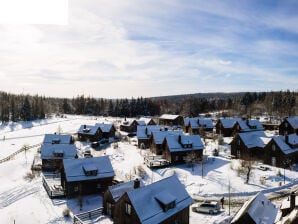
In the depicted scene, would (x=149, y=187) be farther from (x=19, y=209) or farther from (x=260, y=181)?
(x=260, y=181)

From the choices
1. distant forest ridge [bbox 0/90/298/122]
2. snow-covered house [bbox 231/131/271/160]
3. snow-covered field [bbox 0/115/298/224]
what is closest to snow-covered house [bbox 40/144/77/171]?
snow-covered field [bbox 0/115/298/224]

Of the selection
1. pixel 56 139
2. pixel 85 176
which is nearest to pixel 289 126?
pixel 85 176

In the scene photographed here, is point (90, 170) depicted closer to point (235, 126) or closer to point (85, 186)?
point (85, 186)

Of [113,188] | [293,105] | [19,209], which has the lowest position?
[19,209]

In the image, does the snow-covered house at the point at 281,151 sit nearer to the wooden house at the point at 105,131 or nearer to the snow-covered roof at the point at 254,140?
the snow-covered roof at the point at 254,140

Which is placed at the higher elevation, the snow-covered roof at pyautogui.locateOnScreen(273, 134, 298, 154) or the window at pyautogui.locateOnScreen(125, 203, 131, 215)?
the snow-covered roof at pyautogui.locateOnScreen(273, 134, 298, 154)

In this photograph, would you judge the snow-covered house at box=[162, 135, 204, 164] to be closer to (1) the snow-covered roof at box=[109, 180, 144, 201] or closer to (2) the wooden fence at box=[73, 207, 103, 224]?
(1) the snow-covered roof at box=[109, 180, 144, 201]

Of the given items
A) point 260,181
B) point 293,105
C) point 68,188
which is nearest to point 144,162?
point 68,188
